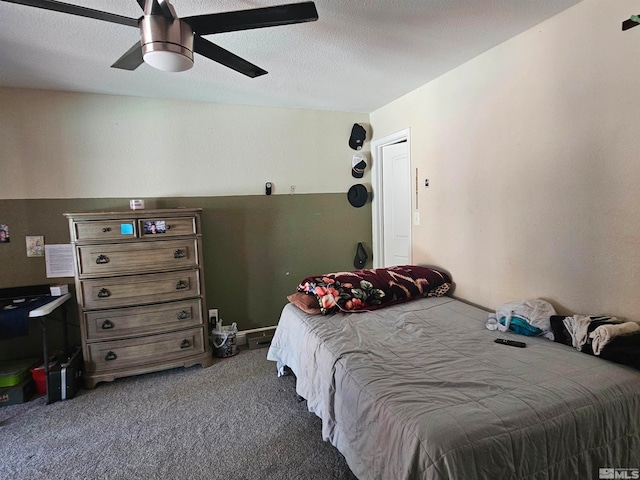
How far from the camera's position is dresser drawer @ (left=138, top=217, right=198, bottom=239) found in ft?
9.17

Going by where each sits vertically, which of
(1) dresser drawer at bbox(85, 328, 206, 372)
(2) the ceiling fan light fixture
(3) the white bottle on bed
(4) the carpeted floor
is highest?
(2) the ceiling fan light fixture

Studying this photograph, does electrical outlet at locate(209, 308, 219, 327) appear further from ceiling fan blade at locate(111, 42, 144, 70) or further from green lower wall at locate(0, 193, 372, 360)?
ceiling fan blade at locate(111, 42, 144, 70)

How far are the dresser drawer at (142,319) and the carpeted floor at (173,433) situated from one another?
441mm

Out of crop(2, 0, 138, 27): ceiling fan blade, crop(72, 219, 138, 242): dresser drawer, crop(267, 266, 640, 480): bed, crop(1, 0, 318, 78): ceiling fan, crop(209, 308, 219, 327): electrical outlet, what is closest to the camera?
crop(267, 266, 640, 480): bed

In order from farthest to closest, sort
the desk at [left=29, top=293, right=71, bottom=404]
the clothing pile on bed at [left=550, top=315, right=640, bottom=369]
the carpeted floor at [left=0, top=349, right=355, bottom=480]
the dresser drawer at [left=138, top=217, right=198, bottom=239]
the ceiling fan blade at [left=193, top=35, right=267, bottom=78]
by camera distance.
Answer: the dresser drawer at [left=138, top=217, right=198, bottom=239]
the desk at [left=29, top=293, right=71, bottom=404]
the carpeted floor at [left=0, top=349, right=355, bottom=480]
the ceiling fan blade at [left=193, top=35, right=267, bottom=78]
the clothing pile on bed at [left=550, top=315, right=640, bottom=369]

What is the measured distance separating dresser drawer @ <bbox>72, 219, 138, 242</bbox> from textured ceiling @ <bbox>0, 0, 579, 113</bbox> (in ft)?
3.83

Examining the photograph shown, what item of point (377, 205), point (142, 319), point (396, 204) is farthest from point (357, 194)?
point (142, 319)

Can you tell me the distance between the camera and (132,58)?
178 centimetres

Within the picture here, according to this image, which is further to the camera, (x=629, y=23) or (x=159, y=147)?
(x=159, y=147)

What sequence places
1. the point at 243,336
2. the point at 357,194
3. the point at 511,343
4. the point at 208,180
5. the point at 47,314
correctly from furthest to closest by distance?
the point at 357,194 → the point at 243,336 → the point at 208,180 → the point at 47,314 → the point at 511,343

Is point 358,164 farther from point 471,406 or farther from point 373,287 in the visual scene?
point 471,406

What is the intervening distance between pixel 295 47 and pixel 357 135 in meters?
1.76

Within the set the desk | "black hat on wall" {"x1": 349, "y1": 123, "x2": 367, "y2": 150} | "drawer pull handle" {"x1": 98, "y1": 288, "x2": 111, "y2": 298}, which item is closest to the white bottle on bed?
"black hat on wall" {"x1": 349, "y1": 123, "x2": 367, "y2": 150}

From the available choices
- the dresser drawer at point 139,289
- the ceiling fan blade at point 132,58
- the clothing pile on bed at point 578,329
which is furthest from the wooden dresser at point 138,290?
the clothing pile on bed at point 578,329
